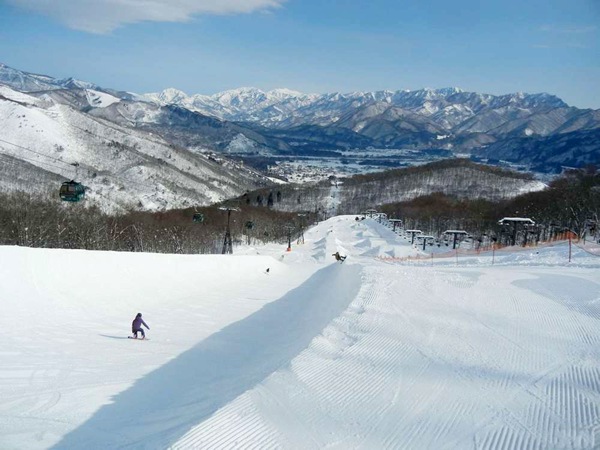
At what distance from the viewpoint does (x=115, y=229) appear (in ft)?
172

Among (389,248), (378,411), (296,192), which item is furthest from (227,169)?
(378,411)

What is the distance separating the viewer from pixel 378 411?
9727mm

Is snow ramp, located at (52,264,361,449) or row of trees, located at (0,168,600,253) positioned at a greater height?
row of trees, located at (0,168,600,253)

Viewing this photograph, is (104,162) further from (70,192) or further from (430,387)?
(430,387)

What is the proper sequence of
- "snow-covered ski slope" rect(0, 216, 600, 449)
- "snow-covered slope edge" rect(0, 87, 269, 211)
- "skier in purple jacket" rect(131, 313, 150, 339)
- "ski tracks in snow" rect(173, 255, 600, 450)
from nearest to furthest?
"ski tracks in snow" rect(173, 255, 600, 450) → "snow-covered ski slope" rect(0, 216, 600, 449) → "skier in purple jacket" rect(131, 313, 150, 339) → "snow-covered slope edge" rect(0, 87, 269, 211)

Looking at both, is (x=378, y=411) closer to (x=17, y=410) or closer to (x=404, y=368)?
(x=404, y=368)

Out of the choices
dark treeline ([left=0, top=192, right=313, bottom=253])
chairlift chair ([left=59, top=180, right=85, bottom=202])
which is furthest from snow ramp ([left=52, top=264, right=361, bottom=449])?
dark treeline ([left=0, top=192, right=313, bottom=253])

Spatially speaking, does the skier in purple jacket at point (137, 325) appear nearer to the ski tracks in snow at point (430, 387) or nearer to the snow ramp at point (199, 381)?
the snow ramp at point (199, 381)

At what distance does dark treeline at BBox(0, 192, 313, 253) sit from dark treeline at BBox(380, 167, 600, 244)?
29885 mm

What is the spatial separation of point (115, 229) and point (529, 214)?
61.8 metres

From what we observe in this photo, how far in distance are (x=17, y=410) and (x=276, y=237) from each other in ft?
253

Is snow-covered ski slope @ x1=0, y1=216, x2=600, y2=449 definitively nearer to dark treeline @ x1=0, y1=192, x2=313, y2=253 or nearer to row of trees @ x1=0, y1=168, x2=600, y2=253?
row of trees @ x1=0, y1=168, x2=600, y2=253

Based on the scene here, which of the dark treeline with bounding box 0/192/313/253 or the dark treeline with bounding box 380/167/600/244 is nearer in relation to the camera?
the dark treeline with bounding box 0/192/313/253

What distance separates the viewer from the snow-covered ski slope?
8.88m
